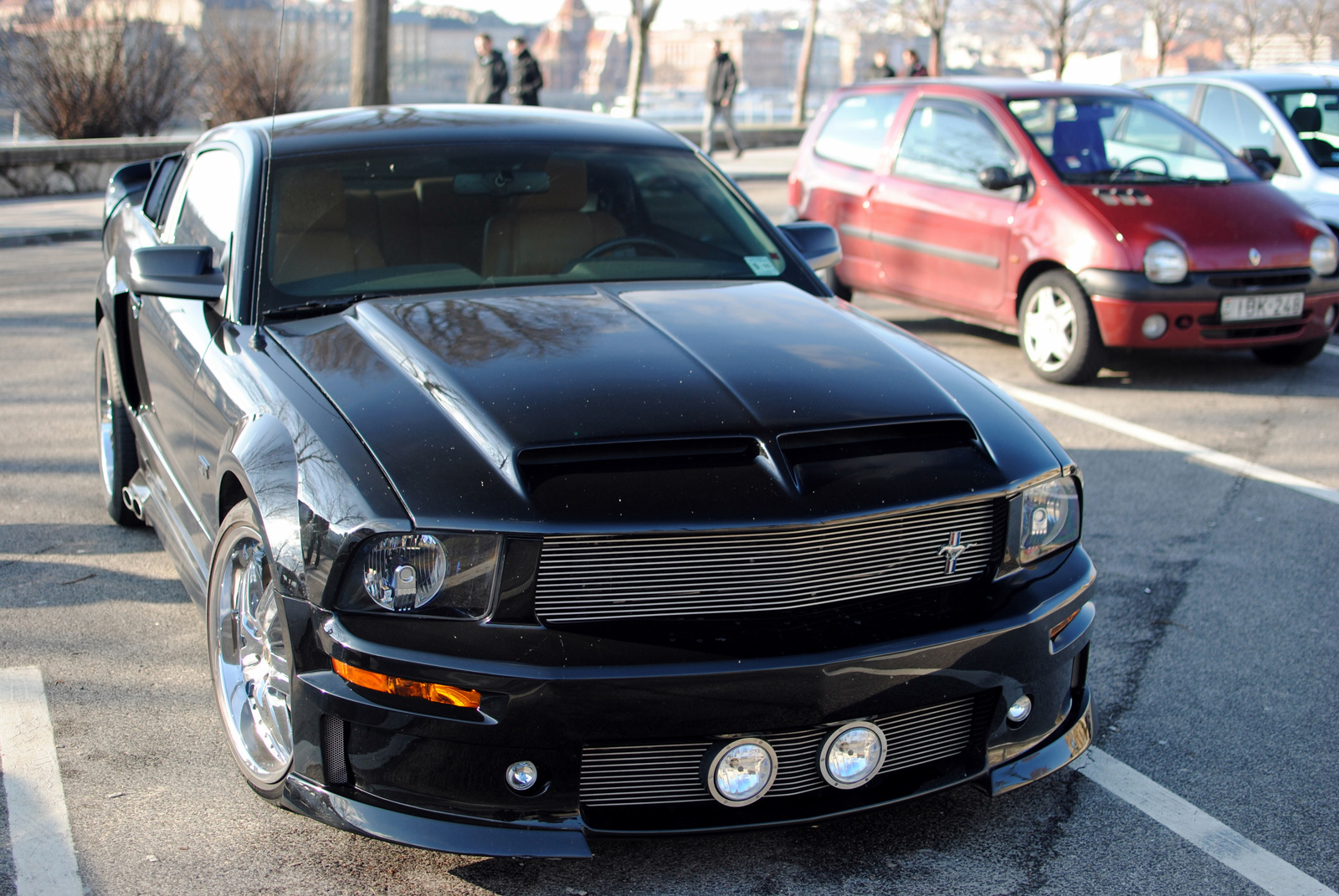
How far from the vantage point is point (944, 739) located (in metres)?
2.65

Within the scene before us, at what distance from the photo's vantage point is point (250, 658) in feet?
9.63

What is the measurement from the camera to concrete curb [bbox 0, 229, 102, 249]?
12.5 meters

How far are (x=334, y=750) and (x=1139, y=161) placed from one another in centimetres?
711

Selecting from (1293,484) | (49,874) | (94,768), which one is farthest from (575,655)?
(1293,484)

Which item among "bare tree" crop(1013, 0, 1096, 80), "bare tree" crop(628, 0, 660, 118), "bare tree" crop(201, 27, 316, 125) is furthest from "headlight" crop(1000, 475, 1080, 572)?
"bare tree" crop(1013, 0, 1096, 80)

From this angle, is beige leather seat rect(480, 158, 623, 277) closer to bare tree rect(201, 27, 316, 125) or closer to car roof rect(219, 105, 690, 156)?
car roof rect(219, 105, 690, 156)

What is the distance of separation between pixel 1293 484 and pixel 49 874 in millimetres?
5104

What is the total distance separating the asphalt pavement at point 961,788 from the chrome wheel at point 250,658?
7.9 inches

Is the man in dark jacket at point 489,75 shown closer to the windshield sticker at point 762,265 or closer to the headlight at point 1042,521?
the windshield sticker at point 762,265

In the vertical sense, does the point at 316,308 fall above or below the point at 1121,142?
below

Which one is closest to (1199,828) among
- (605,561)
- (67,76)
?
(605,561)

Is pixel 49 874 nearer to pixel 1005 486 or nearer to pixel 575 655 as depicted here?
pixel 575 655


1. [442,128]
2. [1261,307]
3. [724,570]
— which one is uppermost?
[442,128]

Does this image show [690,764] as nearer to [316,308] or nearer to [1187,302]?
[316,308]
